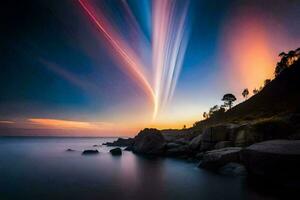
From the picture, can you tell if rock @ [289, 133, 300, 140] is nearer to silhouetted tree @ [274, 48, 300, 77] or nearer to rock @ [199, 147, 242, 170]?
rock @ [199, 147, 242, 170]

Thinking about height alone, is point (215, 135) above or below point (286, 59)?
below

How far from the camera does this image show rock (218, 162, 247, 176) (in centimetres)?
2694

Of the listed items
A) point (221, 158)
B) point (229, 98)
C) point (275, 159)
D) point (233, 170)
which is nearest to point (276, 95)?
point (229, 98)

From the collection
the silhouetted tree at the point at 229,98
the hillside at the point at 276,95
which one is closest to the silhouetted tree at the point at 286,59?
the hillside at the point at 276,95

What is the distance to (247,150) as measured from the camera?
24.5m

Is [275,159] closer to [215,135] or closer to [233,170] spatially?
[233,170]

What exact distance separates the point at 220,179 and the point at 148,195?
1107 cm

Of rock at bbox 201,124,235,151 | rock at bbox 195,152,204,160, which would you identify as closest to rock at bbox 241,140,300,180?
rock at bbox 201,124,235,151

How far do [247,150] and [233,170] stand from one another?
5394 mm

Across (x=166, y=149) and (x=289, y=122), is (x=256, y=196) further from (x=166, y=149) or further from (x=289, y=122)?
(x=166, y=149)

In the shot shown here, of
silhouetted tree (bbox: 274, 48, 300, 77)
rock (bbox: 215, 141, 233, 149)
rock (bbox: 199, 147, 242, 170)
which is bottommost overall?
rock (bbox: 199, 147, 242, 170)

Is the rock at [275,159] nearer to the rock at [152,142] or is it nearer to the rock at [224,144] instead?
the rock at [224,144]

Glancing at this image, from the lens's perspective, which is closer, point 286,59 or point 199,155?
point 199,155

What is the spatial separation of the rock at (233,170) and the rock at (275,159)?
238cm
